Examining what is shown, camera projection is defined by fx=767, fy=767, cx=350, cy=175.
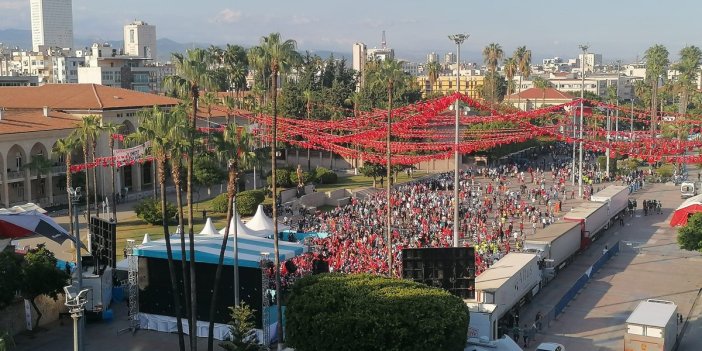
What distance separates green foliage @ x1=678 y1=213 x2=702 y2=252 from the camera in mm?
36219

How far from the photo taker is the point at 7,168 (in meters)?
55.6

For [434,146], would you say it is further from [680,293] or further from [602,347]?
[602,347]

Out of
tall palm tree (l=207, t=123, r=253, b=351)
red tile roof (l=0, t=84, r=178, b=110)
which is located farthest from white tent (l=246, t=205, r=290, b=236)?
red tile roof (l=0, t=84, r=178, b=110)

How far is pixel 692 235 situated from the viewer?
119 ft

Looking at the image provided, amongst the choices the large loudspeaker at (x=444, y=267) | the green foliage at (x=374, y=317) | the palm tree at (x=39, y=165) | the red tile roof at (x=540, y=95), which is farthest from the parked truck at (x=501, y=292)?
the red tile roof at (x=540, y=95)

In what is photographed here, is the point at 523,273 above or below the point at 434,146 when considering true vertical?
below

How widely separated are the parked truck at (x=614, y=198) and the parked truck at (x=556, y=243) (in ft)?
29.2

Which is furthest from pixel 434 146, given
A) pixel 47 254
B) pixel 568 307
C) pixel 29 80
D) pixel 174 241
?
pixel 29 80

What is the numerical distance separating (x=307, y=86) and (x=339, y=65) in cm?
1148

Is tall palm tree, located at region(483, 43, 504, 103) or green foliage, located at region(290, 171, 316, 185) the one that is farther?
tall palm tree, located at region(483, 43, 504, 103)

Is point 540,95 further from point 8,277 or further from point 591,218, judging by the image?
point 8,277

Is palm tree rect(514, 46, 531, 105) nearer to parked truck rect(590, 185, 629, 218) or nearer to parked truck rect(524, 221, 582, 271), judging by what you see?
parked truck rect(590, 185, 629, 218)

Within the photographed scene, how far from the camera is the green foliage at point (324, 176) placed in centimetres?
6734

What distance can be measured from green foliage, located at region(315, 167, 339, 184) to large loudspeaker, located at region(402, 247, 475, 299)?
133 ft
